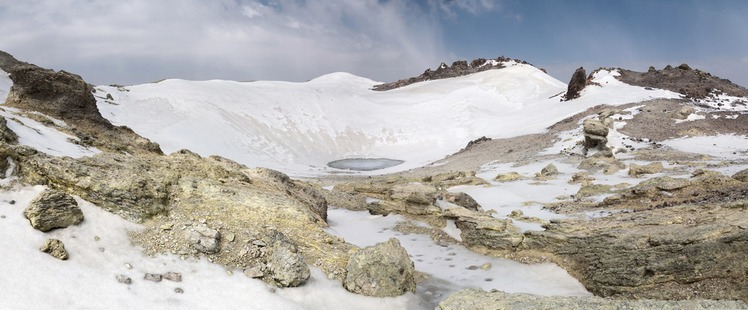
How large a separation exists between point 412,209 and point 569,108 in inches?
1659

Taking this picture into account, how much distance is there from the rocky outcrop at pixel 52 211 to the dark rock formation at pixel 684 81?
56.6 m

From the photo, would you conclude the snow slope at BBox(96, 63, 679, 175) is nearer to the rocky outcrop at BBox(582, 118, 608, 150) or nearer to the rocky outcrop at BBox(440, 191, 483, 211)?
the rocky outcrop at BBox(582, 118, 608, 150)

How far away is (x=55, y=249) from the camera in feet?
22.8

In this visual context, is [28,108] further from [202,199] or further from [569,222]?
[569,222]

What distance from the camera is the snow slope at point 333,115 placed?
39.5m

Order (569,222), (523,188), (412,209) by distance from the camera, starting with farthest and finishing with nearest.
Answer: (523,188) < (412,209) < (569,222)

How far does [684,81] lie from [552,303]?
203ft

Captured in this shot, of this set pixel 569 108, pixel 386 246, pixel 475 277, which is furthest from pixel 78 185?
pixel 569 108

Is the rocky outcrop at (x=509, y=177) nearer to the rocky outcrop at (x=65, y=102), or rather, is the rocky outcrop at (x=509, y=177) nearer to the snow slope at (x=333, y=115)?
the snow slope at (x=333, y=115)

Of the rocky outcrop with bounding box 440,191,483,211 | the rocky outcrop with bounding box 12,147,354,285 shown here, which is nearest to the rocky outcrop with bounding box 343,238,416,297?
the rocky outcrop with bounding box 12,147,354,285

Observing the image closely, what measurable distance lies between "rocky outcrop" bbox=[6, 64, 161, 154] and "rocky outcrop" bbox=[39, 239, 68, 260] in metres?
6.04

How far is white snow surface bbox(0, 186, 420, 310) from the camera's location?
622 cm

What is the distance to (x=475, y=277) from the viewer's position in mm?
10305

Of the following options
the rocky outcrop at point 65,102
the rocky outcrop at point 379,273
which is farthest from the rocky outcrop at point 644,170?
the rocky outcrop at point 65,102
